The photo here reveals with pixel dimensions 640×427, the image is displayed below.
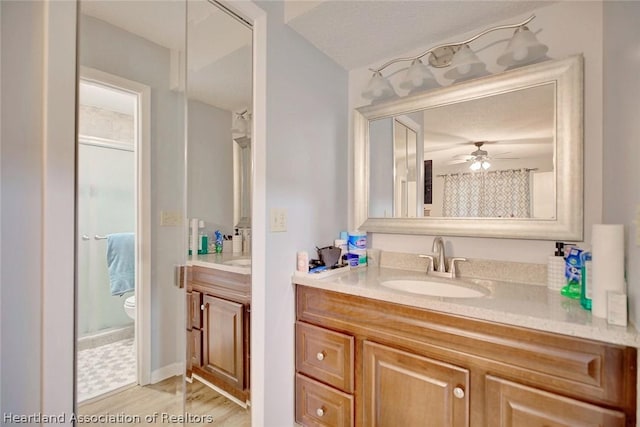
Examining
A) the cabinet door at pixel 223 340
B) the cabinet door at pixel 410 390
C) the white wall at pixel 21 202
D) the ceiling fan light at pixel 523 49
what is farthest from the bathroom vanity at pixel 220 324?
the ceiling fan light at pixel 523 49

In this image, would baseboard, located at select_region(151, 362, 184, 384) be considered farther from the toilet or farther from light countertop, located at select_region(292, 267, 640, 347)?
light countertop, located at select_region(292, 267, 640, 347)

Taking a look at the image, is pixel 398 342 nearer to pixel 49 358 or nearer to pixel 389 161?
pixel 389 161

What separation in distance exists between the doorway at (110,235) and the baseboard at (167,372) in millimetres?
57

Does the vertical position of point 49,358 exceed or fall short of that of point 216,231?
→ it falls short

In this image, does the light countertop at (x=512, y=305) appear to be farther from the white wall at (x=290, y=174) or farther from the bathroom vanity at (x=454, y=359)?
the white wall at (x=290, y=174)

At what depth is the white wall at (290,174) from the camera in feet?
4.42

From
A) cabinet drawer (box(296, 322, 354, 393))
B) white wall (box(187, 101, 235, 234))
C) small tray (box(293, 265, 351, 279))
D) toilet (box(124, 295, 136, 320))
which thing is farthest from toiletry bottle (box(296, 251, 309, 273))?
toilet (box(124, 295, 136, 320))

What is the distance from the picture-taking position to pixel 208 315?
179cm

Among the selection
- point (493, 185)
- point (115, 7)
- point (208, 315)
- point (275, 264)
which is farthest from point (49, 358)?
point (493, 185)

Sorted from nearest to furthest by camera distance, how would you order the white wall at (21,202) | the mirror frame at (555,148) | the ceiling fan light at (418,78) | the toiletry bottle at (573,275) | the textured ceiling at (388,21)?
the white wall at (21,202) → the toiletry bottle at (573,275) → the mirror frame at (555,148) → the textured ceiling at (388,21) → the ceiling fan light at (418,78)

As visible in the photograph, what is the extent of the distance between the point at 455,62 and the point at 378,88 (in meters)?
0.42

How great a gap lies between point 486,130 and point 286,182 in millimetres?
1046

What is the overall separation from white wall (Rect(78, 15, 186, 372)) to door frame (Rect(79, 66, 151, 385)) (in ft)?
0.07

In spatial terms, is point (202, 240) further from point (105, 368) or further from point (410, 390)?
point (410, 390)
